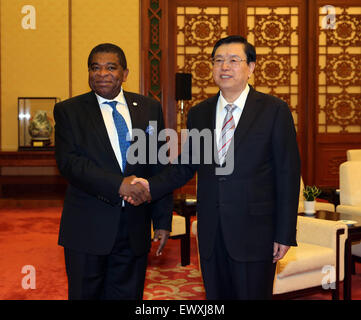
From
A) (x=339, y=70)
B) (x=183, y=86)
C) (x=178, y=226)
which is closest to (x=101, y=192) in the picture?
(x=178, y=226)

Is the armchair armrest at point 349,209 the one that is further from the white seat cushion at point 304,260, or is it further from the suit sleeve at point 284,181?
the suit sleeve at point 284,181

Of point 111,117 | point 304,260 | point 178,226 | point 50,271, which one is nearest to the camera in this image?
point 111,117

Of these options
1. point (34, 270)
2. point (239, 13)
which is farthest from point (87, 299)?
point (239, 13)

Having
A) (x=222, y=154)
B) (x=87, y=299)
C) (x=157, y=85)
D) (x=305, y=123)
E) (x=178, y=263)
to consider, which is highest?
(x=157, y=85)

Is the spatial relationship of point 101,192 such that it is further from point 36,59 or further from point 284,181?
point 36,59

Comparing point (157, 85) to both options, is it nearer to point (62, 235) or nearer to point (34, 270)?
point (34, 270)

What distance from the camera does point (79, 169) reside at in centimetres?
214

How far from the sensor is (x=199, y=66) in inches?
348

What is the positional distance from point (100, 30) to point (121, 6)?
0.54 metres

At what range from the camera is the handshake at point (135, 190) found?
84.7 inches

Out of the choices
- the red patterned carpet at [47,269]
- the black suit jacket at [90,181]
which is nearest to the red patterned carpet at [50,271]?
the red patterned carpet at [47,269]

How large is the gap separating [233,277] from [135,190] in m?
0.55

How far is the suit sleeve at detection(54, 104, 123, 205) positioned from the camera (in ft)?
6.98
